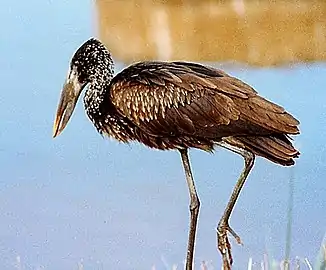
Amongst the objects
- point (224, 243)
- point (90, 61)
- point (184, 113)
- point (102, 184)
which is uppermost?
point (90, 61)

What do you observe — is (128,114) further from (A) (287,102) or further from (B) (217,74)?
(A) (287,102)

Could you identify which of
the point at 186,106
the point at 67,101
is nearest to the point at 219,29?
the point at 186,106

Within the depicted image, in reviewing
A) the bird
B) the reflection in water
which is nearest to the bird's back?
the bird

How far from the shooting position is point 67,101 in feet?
5.59

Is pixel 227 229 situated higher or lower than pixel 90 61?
lower

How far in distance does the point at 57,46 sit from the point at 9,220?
0.38 m

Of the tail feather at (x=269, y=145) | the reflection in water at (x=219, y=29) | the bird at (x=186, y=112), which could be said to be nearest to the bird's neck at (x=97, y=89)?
the bird at (x=186, y=112)

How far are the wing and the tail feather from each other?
0.05ft

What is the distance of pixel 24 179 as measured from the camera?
1708 millimetres

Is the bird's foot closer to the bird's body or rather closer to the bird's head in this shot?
the bird's body

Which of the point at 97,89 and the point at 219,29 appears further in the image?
the point at 219,29

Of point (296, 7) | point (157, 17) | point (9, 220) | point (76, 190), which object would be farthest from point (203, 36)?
point (9, 220)

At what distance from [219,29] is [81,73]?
335 millimetres

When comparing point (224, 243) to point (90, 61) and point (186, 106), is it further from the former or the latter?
point (90, 61)
